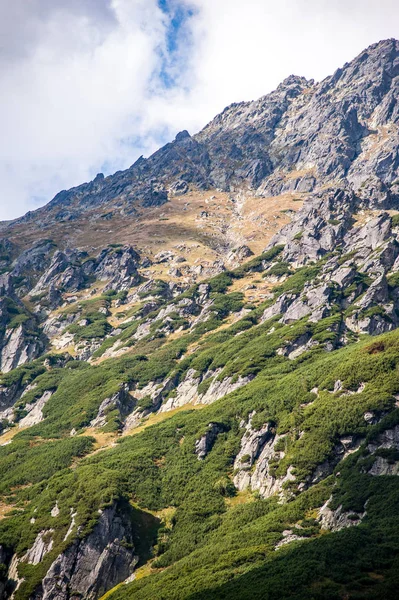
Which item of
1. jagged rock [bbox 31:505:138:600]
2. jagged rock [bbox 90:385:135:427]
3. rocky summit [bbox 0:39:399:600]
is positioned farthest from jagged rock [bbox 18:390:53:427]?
jagged rock [bbox 31:505:138:600]

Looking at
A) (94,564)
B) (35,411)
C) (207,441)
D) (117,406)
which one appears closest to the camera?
(94,564)

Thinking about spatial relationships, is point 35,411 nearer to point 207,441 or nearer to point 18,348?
point 18,348

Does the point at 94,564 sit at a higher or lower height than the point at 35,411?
lower

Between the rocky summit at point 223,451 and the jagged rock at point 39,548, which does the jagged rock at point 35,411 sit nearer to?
the rocky summit at point 223,451

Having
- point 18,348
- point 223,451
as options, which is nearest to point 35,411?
point 18,348

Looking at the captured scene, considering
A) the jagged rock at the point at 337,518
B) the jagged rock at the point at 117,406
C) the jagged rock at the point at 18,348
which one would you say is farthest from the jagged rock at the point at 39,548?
the jagged rock at the point at 18,348

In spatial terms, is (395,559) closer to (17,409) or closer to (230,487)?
(230,487)

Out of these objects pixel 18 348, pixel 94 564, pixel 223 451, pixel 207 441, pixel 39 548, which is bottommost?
pixel 223 451

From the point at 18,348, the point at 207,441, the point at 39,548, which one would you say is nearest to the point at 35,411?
the point at 18,348

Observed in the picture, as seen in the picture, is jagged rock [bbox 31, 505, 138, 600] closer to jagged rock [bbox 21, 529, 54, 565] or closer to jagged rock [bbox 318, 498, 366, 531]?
jagged rock [bbox 21, 529, 54, 565]

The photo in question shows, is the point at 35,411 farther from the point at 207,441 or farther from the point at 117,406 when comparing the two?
the point at 207,441

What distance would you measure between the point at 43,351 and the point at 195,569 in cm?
12940

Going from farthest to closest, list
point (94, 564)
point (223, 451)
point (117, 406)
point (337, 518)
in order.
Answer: point (117, 406), point (223, 451), point (94, 564), point (337, 518)

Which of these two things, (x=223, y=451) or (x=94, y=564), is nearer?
(x=94, y=564)
